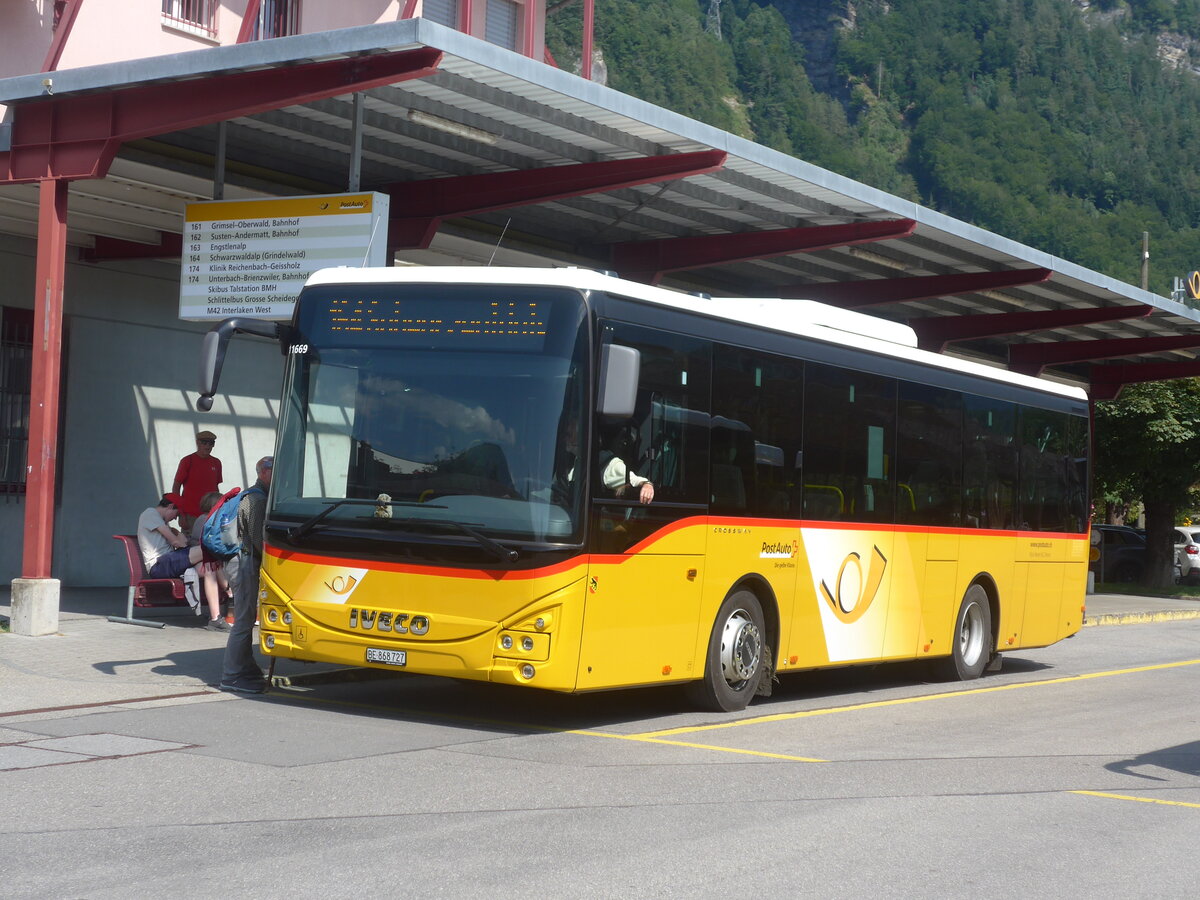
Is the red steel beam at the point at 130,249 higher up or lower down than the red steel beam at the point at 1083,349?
lower down

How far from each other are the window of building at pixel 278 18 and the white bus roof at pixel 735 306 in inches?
522

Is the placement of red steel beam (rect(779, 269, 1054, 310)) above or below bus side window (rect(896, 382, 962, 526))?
above

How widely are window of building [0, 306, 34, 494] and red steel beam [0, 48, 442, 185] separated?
14.3 feet

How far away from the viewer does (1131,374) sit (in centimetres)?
3322

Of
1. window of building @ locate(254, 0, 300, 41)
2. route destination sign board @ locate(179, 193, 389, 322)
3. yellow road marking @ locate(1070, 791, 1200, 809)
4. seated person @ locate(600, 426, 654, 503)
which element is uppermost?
window of building @ locate(254, 0, 300, 41)

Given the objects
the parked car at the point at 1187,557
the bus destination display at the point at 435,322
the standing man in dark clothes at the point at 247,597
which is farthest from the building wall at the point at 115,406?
the parked car at the point at 1187,557

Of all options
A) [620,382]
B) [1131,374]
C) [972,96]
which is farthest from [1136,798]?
[972,96]

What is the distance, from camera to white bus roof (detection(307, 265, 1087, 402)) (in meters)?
10.2

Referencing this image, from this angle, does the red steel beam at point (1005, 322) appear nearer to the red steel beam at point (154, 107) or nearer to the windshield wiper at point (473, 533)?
the red steel beam at point (154, 107)

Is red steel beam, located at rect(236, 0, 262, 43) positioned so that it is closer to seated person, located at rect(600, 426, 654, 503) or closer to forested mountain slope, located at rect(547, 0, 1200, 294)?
seated person, located at rect(600, 426, 654, 503)

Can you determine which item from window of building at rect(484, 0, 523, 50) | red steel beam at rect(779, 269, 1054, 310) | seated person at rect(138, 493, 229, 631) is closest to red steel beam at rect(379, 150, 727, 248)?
seated person at rect(138, 493, 229, 631)

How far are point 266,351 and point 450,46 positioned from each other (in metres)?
10.5

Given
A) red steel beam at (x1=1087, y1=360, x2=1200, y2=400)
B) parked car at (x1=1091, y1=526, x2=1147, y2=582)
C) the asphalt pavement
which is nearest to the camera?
the asphalt pavement

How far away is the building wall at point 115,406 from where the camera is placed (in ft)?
64.0
